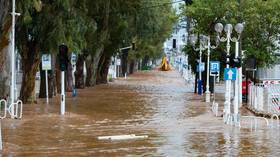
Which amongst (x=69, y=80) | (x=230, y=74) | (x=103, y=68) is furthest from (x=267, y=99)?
(x=103, y=68)

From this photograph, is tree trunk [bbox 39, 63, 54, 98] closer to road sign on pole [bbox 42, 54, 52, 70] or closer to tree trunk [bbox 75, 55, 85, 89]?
road sign on pole [bbox 42, 54, 52, 70]

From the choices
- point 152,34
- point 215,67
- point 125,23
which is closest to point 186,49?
point 125,23

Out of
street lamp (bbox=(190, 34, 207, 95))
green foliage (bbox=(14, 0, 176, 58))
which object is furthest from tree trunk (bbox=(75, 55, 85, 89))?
street lamp (bbox=(190, 34, 207, 95))

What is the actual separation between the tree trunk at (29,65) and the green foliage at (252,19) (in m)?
12.2

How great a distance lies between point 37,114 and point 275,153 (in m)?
13.5

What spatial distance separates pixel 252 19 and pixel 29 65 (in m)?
13.3

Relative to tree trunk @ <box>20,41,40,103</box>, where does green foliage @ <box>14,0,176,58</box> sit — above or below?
above

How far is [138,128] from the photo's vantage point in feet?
71.4

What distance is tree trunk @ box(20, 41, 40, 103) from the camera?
3152 centimetres

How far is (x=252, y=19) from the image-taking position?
3678 cm

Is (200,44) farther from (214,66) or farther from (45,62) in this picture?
(45,62)

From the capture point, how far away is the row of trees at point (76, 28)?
29.2m

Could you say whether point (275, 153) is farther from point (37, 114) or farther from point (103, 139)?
point (37, 114)

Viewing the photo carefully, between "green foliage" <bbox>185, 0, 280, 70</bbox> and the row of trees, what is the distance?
6914mm
